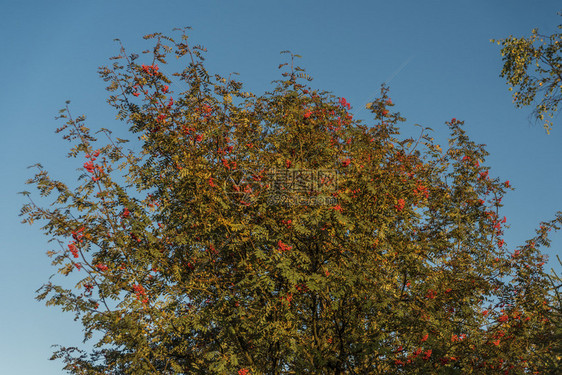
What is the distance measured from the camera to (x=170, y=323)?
9.37 meters

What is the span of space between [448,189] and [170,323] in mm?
7953

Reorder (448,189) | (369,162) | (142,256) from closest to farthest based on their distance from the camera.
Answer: (142,256) < (369,162) < (448,189)

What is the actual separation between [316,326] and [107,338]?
179 inches

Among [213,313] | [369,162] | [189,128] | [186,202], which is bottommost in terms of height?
[213,313]

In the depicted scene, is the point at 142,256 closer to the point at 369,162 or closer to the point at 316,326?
the point at 316,326

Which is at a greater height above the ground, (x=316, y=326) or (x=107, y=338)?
(x=316, y=326)

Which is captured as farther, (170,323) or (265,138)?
(265,138)

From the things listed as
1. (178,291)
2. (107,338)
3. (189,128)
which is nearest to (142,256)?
(178,291)

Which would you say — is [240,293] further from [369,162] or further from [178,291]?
[369,162]

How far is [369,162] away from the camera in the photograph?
1034 centimetres

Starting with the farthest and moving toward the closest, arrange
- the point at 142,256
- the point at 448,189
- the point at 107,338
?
the point at 448,189
the point at 142,256
the point at 107,338

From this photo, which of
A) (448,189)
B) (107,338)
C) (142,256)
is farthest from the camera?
(448,189)

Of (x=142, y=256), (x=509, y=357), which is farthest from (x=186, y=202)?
(x=509, y=357)

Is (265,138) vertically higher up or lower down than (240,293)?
higher up
